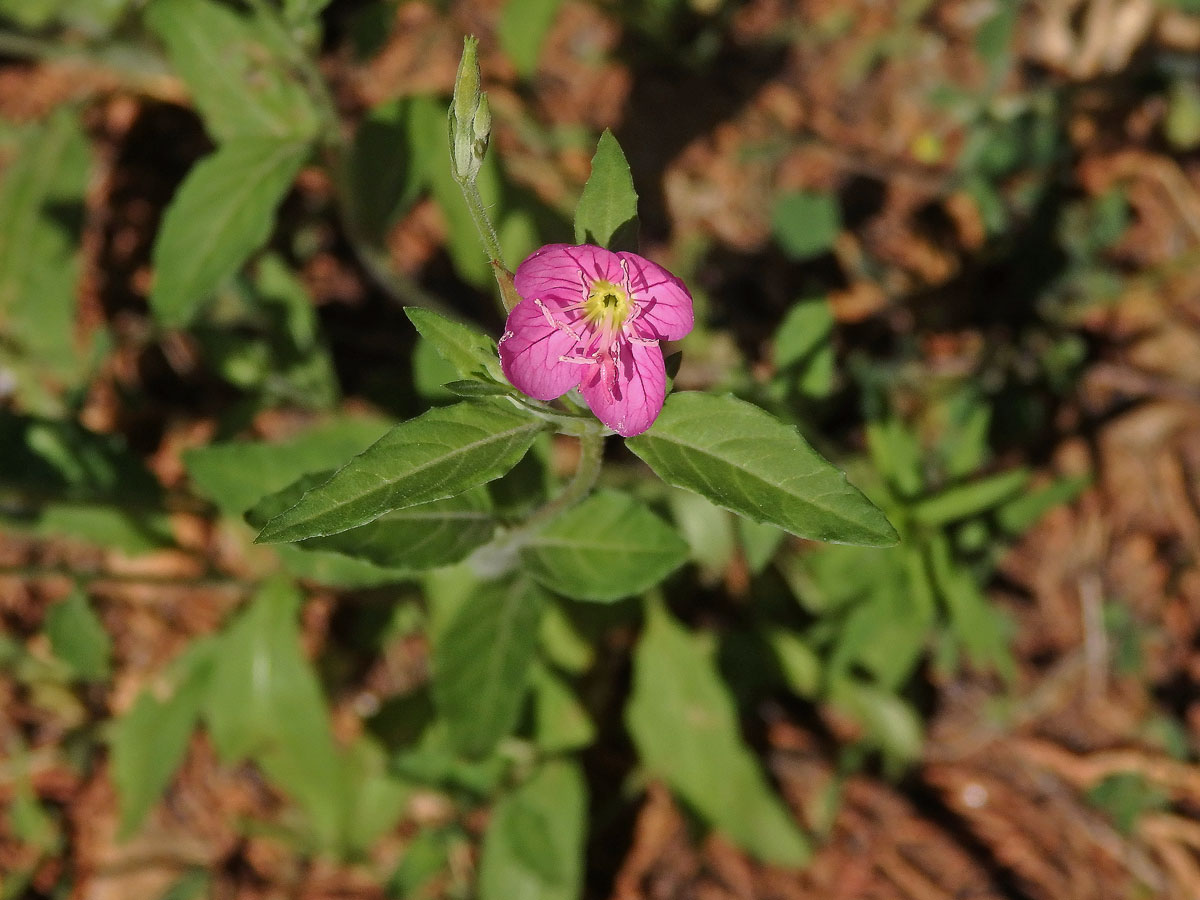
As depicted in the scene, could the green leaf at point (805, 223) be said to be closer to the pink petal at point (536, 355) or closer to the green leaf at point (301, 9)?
the green leaf at point (301, 9)

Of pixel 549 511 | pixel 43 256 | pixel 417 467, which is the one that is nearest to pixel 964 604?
pixel 549 511

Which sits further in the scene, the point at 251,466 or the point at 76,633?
the point at 76,633

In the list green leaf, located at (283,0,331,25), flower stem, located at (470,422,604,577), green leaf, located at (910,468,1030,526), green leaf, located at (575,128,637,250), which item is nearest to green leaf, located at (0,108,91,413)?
green leaf, located at (283,0,331,25)

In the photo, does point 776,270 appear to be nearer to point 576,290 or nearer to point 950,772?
point 950,772

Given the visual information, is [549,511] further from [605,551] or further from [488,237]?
[488,237]

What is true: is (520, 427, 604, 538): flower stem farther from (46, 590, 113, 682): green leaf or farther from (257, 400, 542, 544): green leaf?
(46, 590, 113, 682): green leaf

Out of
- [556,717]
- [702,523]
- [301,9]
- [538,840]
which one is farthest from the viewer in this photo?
→ [702,523]

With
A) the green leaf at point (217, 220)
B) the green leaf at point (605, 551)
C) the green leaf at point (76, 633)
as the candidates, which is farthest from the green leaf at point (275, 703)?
the green leaf at point (605, 551)
